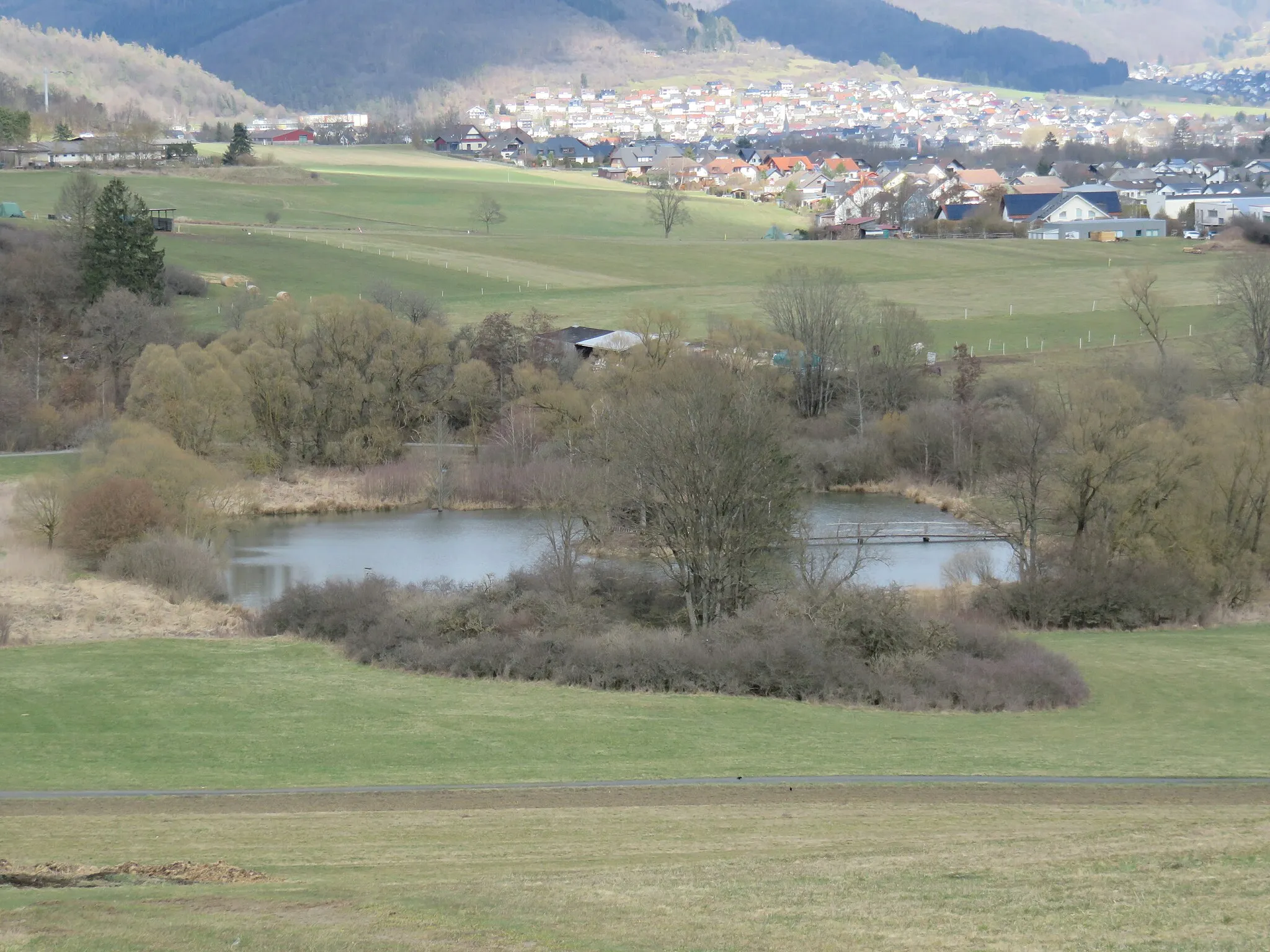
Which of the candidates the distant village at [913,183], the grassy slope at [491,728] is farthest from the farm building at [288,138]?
the grassy slope at [491,728]

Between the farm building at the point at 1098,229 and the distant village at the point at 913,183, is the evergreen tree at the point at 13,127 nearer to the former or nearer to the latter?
the distant village at the point at 913,183

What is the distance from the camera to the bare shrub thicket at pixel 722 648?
2666cm

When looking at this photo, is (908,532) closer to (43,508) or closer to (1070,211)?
(43,508)

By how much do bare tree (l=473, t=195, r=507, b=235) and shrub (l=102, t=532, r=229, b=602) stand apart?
72.3 meters

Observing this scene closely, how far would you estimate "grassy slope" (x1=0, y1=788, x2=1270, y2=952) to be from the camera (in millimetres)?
10938

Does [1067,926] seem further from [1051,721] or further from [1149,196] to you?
[1149,196]

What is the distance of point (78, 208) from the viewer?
72.4 m

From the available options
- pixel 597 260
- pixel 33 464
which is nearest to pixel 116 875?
pixel 33 464

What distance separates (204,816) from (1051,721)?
14.3m

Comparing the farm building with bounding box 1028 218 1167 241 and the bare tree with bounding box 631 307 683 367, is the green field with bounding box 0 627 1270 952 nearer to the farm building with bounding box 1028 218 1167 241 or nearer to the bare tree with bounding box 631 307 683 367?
the bare tree with bounding box 631 307 683 367

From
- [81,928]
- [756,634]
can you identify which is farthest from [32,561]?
[81,928]

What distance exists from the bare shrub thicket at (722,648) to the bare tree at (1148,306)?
3464cm

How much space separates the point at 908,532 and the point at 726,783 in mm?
28114

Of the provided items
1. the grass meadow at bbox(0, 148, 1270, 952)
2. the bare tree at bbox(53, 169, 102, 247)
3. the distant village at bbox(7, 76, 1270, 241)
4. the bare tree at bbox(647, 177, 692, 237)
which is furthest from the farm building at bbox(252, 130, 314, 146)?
the grass meadow at bbox(0, 148, 1270, 952)
